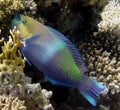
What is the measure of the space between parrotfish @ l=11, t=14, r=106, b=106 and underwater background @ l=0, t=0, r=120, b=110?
131 mm

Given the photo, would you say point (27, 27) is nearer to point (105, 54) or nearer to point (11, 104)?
point (11, 104)

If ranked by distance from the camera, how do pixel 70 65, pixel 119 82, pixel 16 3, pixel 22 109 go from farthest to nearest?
pixel 119 82 → pixel 16 3 → pixel 70 65 → pixel 22 109

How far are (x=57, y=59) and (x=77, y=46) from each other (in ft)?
5.56

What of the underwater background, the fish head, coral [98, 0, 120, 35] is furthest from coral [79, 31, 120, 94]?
the fish head

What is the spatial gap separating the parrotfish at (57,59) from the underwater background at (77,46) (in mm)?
131

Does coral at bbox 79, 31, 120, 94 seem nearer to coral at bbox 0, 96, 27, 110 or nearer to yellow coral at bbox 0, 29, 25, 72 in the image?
yellow coral at bbox 0, 29, 25, 72

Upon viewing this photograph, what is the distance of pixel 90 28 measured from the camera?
4203mm

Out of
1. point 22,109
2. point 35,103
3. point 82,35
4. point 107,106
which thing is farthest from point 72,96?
point 22,109

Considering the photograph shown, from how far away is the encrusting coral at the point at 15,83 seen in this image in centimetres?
224

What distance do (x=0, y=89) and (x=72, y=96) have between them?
150 cm

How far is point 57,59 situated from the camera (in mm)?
2242

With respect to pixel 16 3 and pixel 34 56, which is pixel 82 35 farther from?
pixel 34 56

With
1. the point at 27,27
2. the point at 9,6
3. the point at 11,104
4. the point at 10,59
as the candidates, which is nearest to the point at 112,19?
the point at 9,6

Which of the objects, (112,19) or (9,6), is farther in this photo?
(112,19)
